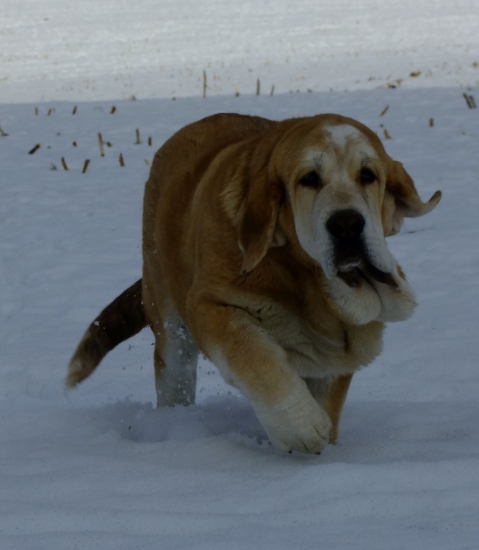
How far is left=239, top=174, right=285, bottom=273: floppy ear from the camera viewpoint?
3279 millimetres

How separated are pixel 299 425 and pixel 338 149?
968 mm

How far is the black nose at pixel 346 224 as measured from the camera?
119 inches

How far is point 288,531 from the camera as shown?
2.53m

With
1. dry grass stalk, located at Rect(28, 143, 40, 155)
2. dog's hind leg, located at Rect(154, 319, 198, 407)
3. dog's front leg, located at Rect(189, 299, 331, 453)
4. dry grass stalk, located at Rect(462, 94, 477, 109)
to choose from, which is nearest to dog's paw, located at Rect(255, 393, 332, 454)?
dog's front leg, located at Rect(189, 299, 331, 453)

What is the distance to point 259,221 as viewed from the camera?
3342 millimetres

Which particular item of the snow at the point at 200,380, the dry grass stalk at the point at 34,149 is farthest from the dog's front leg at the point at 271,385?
the dry grass stalk at the point at 34,149

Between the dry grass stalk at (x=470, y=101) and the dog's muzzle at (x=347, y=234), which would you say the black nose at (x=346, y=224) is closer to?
the dog's muzzle at (x=347, y=234)

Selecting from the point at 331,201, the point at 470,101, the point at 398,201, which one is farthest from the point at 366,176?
the point at 470,101

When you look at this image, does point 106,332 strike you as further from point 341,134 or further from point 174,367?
point 341,134

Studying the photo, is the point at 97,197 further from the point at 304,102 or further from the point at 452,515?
the point at 452,515

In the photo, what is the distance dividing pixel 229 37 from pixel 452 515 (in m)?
21.1

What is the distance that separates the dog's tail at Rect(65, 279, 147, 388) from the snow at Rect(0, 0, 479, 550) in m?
0.23

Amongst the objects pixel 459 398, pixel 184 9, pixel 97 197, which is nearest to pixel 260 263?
pixel 459 398

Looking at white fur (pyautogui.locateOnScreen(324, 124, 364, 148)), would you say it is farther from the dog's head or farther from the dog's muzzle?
the dog's muzzle
